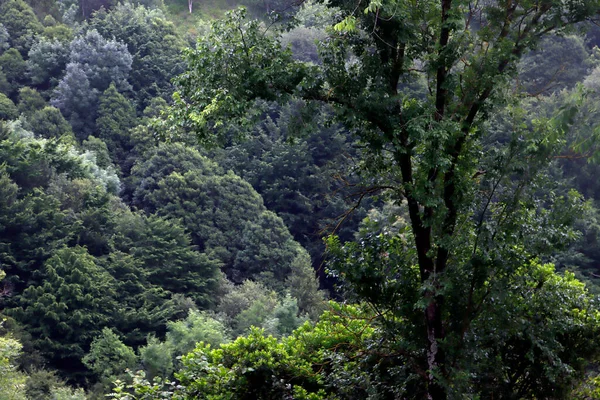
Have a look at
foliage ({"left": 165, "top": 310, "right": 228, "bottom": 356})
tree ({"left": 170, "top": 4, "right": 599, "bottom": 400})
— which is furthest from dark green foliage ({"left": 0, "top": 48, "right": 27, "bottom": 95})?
→ tree ({"left": 170, "top": 4, "right": 599, "bottom": 400})

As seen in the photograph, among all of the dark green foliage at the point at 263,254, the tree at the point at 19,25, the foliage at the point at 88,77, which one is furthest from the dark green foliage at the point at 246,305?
the tree at the point at 19,25

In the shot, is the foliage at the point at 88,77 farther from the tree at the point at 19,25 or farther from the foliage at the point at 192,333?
the foliage at the point at 192,333

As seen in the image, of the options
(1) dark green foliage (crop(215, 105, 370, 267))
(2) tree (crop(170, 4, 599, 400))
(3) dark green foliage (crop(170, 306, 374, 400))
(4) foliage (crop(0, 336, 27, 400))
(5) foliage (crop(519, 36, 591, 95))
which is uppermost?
(5) foliage (crop(519, 36, 591, 95))

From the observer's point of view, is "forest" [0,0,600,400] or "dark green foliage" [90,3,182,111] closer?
"forest" [0,0,600,400]

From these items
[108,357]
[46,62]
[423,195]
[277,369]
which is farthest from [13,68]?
[423,195]

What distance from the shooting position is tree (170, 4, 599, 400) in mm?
5973

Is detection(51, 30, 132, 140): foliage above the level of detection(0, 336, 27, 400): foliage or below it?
above

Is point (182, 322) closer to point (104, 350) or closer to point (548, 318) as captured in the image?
point (104, 350)

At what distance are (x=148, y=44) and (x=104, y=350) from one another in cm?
2379

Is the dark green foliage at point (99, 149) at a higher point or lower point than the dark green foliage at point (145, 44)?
lower

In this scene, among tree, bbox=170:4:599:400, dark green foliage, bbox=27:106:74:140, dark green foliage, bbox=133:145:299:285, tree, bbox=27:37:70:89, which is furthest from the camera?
tree, bbox=27:37:70:89

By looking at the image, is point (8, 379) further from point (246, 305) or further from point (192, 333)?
point (246, 305)

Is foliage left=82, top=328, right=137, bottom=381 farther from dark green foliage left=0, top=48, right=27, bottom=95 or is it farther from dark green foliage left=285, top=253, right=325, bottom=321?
dark green foliage left=0, top=48, right=27, bottom=95

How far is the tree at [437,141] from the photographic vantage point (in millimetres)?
5973
